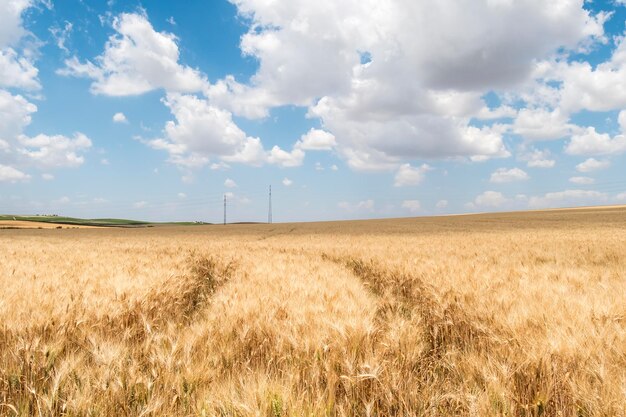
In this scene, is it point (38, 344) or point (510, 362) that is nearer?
point (510, 362)

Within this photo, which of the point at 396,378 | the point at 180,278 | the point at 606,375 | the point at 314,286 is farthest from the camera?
the point at 180,278

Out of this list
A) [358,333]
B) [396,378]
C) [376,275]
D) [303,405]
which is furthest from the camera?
[376,275]

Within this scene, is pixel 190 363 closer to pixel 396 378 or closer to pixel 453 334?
pixel 396 378

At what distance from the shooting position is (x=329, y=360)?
247 cm

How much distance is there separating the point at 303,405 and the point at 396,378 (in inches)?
24.7

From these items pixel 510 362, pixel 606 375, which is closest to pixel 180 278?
pixel 510 362

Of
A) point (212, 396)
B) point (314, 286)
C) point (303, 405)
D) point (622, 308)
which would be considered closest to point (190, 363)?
point (212, 396)

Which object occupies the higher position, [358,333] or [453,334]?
[358,333]

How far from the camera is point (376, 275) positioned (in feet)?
25.5

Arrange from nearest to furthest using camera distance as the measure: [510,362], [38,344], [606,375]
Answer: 1. [606,375]
2. [510,362]
3. [38,344]

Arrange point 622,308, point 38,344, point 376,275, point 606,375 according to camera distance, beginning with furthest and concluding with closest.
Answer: point 376,275, point 622,308, point 38,344, point 606,375

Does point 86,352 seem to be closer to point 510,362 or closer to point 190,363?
point 190,363

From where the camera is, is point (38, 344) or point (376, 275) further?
point (376, 275)

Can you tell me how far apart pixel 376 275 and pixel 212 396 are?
6.10 metres
